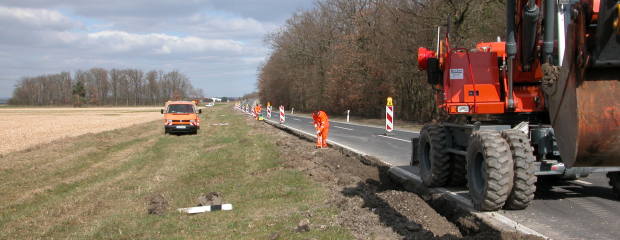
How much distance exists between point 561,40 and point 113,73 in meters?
165

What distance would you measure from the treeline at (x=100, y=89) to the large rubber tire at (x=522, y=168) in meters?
140

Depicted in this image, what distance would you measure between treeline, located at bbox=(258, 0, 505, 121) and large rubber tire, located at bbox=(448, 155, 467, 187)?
2222 mm

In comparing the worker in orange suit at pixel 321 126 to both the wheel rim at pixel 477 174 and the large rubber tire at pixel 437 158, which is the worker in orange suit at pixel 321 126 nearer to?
the large rubber tire at pixel 437 158

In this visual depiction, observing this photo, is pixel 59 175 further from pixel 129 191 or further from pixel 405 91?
pixel 405 91

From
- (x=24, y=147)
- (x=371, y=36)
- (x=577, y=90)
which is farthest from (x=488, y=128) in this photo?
(x=371, y=36)

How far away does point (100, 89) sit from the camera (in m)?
152

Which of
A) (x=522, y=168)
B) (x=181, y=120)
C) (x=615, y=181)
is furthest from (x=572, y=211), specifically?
(x=181, y=120)

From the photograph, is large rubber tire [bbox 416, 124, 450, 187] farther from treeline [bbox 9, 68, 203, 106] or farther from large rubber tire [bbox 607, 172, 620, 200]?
treeline [bbox 9, 68, 203, 106]

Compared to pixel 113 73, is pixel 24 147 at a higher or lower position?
lower

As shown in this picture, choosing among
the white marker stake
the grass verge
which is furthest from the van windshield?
the white marker stake

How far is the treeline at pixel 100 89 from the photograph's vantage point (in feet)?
481

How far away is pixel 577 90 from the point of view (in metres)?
3.18

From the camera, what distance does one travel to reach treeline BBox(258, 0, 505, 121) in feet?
91.2

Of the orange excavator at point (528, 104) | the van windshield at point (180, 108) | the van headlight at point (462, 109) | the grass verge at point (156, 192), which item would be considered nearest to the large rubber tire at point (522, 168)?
the orange excavator at point (528, 104)
